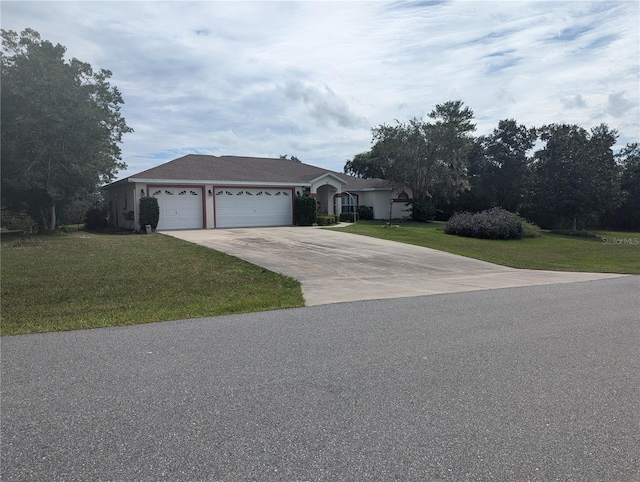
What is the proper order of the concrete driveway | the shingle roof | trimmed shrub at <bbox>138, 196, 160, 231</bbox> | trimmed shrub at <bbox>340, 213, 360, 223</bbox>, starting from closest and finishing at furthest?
the concrete driveway, trimmed shrub at <bbox>138, 196, 160, 231</bbox>, the shingle roof, trimmed shrub at <bbox>340, 213, 360, 223</bbox>

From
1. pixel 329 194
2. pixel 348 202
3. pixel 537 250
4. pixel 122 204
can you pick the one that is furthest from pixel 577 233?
pixel 122 204

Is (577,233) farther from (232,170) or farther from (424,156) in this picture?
(232,170)

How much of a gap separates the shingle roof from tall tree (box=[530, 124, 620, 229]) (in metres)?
14.0

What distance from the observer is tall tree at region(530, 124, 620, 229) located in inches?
1105

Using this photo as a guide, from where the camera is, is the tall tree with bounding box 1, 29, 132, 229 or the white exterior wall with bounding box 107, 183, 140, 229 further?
the white exterior wall with bounding box 107, 183, 140, 229

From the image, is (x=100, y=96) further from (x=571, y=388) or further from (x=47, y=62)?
(x=571, y=388)

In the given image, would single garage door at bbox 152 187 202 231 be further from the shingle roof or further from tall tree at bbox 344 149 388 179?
tall tree at bbox 344 149 388 179

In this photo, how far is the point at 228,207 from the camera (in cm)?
2586

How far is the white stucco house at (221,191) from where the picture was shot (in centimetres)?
2420

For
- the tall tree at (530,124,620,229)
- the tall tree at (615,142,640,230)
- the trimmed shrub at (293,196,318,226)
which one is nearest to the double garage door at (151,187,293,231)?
the trimmed shrub at (293,196,318,226)

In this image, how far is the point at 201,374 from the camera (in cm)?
463

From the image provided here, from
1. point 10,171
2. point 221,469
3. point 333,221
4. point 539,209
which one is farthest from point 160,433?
point 539,209

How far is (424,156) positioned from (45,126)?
22.2 metres

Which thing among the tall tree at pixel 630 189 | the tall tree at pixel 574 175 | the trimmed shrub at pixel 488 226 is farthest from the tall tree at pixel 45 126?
the tall tree at pixel 630 189
